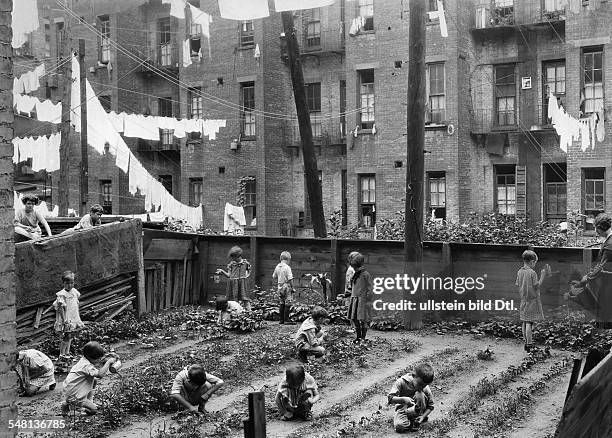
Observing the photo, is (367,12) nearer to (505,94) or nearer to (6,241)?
(505,94)

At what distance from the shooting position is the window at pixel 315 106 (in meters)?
31.8

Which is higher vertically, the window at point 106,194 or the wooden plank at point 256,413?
the window at point 106,194

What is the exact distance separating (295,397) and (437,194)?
1924 cm

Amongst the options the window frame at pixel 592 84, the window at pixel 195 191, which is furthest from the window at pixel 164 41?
the window frame at pixel 592 84

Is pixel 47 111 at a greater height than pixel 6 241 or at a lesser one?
greater

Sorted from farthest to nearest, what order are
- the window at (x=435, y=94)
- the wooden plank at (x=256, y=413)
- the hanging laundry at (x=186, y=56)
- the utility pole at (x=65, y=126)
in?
the hanging laundry at (x=186, y=56) → the window at (x=435, y=94) → the utility pole at (x=65, y=126) → the wooden plank at (x=256, y=413)

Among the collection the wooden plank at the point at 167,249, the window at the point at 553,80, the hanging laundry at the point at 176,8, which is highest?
the hanging laundry at the point at 176,8

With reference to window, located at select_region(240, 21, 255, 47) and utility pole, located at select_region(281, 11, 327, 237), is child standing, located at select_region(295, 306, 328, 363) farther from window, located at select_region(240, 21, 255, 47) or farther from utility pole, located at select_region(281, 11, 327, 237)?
window, located at select_region(240, 21, 255, 47)

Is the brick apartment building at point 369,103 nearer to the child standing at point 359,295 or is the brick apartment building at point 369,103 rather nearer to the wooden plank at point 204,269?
the wooden plank at point 204,269

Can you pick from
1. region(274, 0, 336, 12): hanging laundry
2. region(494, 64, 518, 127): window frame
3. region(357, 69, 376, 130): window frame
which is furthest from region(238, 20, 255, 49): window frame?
region(274, 0, 336, 12): hanging laundry

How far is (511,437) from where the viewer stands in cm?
890

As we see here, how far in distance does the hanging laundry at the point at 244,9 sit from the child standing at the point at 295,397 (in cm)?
781

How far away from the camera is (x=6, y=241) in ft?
18.8

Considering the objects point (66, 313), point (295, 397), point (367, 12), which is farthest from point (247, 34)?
point (295, 397)
